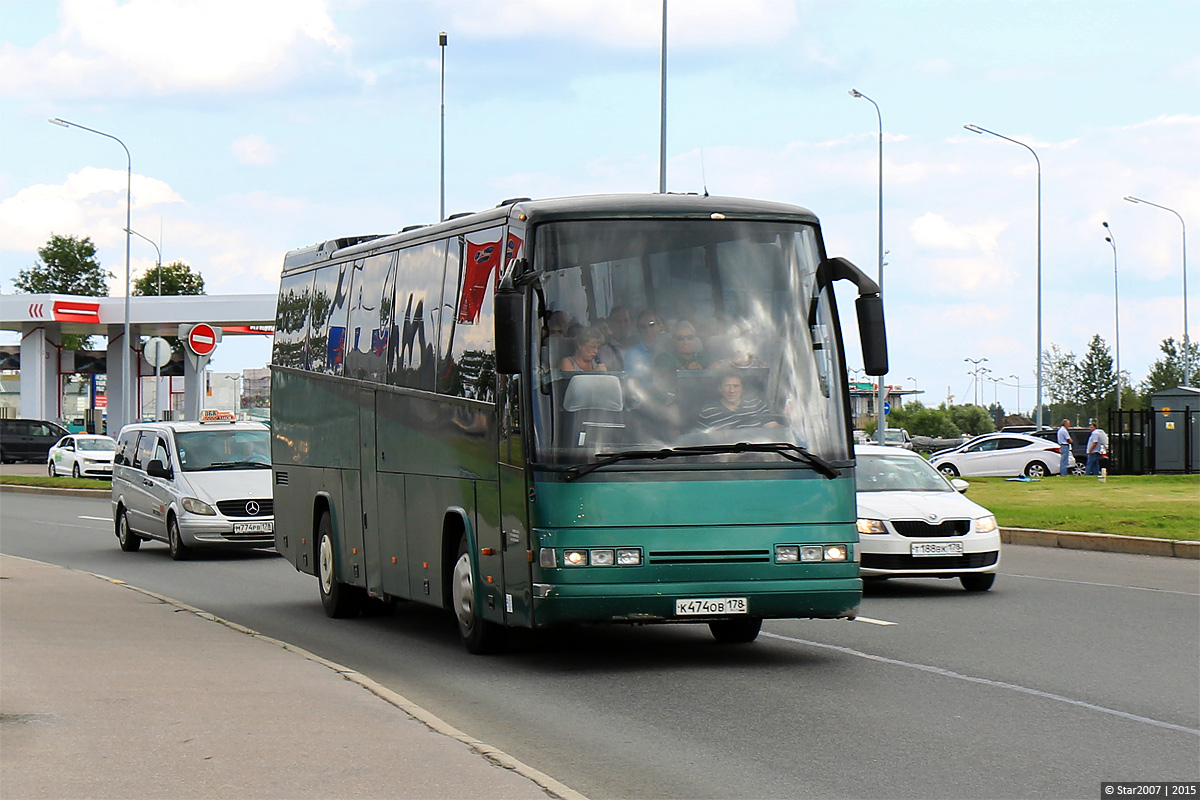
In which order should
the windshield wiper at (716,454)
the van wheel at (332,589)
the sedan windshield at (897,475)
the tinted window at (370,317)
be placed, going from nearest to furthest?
the windshield wiper at (716,454) < the tinted window at (370,317) < the van wheel at (332,589) < the sedan windshield at (897,475)

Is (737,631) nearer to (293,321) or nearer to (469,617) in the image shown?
(469,617)

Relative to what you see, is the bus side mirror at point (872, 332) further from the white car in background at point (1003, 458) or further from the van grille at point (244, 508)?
the white car in background at point (1003, 458)

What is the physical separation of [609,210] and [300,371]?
589 cm

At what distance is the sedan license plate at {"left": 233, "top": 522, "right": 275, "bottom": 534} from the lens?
20406 mm

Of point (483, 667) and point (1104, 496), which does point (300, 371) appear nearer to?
point (483, 667)

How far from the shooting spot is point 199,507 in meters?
20.5

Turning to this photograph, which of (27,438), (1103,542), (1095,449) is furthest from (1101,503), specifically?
Answer: (27,438)

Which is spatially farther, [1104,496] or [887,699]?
[1104,496]

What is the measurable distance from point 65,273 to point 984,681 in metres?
140

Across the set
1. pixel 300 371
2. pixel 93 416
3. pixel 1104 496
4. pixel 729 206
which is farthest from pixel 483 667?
pixel 93 416

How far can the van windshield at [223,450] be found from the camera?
2148cm

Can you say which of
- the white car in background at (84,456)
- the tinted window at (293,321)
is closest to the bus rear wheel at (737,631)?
the tinted window at (293,321)

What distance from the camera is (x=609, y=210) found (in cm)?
1032

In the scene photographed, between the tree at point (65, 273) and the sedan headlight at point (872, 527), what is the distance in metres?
132
